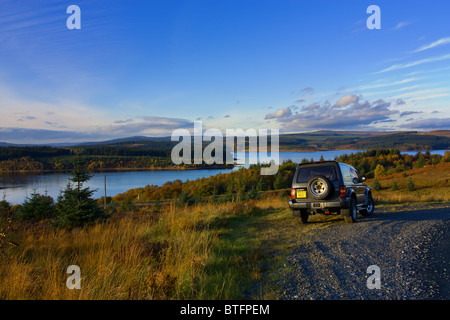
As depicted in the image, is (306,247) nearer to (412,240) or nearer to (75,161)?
(412,240)

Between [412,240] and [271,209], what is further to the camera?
[271,209]

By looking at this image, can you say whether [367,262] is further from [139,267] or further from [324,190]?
[139,267]

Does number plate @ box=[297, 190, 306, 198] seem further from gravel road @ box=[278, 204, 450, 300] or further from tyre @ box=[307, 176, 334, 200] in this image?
gravel road @ box=[278, 204, 450, 300]

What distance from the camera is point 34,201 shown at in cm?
1694

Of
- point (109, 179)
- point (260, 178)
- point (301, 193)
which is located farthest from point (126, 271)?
point (260, 178)

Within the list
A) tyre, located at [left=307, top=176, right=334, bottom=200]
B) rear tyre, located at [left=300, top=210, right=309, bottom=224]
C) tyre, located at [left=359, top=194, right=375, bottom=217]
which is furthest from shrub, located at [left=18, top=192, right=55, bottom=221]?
tyre, located at [left=359, top=194, right=375, bottom=217]

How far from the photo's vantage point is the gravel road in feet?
12.2

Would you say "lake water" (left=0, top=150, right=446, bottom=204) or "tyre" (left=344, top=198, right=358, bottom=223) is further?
"lake water" (left=0, top=150, right=446, bottom=204)

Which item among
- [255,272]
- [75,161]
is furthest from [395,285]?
[75,161]

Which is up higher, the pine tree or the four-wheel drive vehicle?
the four-wheel drive vehicle

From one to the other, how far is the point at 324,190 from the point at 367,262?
3.56 metres

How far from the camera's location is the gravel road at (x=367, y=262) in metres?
3.72

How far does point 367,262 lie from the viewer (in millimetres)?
→ 4984
